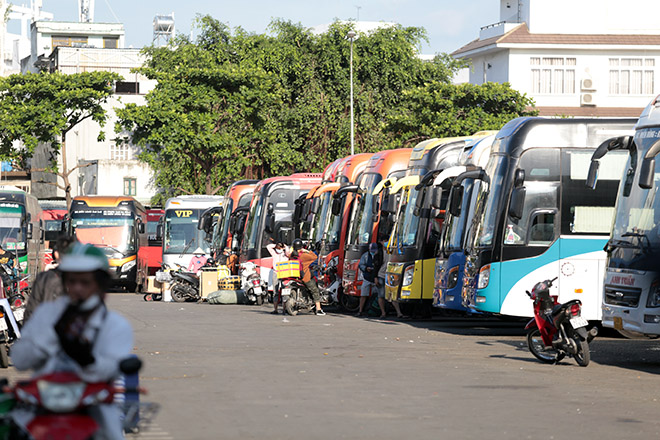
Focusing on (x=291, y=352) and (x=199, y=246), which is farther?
(x=199, y=246)

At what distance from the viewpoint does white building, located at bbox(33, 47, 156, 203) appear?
79500mm

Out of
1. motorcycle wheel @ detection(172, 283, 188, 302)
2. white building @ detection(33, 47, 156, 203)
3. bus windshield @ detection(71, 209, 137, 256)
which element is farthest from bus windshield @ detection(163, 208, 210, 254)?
white building @ detection(33, 47, 156, 203)

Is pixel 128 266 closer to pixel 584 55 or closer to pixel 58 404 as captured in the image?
pixel 584 55

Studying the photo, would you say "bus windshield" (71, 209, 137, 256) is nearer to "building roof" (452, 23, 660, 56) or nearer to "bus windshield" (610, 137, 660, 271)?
"bus windshield" (610, 137, 660, 271)

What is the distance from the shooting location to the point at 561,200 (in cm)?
1892

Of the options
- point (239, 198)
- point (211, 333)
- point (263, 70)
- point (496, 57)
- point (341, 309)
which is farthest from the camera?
point (496, 57)

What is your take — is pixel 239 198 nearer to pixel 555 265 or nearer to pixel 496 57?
pixel 555 265

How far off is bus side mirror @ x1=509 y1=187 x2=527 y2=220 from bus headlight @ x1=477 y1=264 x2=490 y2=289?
995 mm

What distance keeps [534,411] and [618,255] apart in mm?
5154

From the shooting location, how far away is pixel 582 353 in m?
14.9

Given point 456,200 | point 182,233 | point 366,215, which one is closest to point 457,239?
point 456,200

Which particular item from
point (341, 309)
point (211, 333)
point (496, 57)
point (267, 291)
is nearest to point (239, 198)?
point (267, 291)

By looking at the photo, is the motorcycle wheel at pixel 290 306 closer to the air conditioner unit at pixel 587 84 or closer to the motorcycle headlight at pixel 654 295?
the motorcycle headlight at pixel 654 295

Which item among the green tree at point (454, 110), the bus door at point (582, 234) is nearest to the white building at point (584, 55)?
the green tree at point (454, 110)
